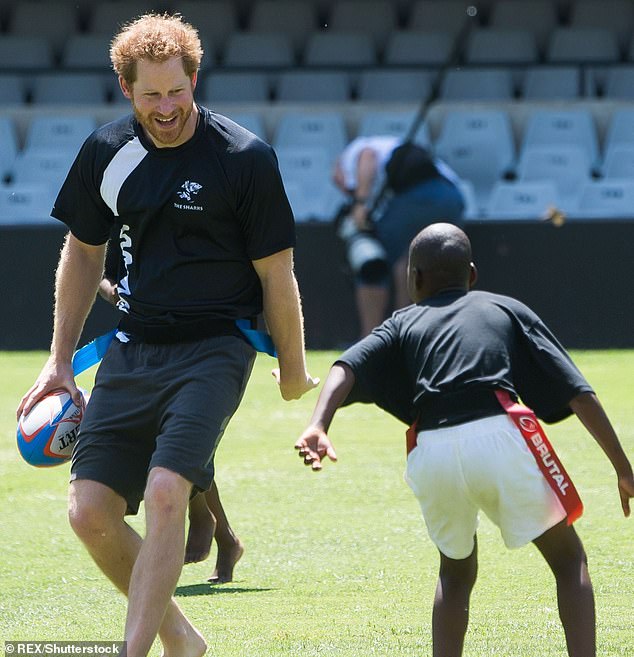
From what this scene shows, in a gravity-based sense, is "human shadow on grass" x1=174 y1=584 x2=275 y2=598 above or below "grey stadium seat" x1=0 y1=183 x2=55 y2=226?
above

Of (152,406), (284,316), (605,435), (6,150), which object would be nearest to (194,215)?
(284,316)

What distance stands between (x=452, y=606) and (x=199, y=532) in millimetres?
1967

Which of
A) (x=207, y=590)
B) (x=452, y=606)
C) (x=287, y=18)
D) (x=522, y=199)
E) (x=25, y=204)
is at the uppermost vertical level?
(x=452, y=606)

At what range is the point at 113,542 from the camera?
4484 millimetres

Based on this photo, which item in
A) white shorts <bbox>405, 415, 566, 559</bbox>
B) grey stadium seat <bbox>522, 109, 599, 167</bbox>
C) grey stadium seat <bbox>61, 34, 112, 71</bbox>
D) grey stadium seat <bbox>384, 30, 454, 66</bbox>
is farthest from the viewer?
grey stadium seat <bbox>61, 34, 112, 71</bbox>

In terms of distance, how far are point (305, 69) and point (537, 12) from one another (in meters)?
3.31

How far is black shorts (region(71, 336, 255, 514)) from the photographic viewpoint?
14.5 ft

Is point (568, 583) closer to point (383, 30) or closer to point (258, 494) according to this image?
point (258, 494)

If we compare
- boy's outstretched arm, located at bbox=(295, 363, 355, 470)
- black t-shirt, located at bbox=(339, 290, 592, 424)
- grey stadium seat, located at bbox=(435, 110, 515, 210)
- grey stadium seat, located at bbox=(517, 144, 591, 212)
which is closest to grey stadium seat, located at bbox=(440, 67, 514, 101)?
grey stadium seat, located at bbox=(435, 110, 515, 210)

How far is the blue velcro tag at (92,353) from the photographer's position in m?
4.93

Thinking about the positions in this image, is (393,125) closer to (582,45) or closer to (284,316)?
(582,45)

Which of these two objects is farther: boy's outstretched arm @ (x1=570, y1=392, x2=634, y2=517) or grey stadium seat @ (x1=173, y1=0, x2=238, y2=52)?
grey stadium seat @ (x1=173, y1=0, x2=238, y2=52)

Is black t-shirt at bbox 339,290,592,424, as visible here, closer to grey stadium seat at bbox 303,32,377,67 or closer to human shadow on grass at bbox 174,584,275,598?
human shadow on grass at bbox 174,584,275,598

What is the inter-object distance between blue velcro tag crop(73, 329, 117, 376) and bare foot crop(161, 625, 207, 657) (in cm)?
97
